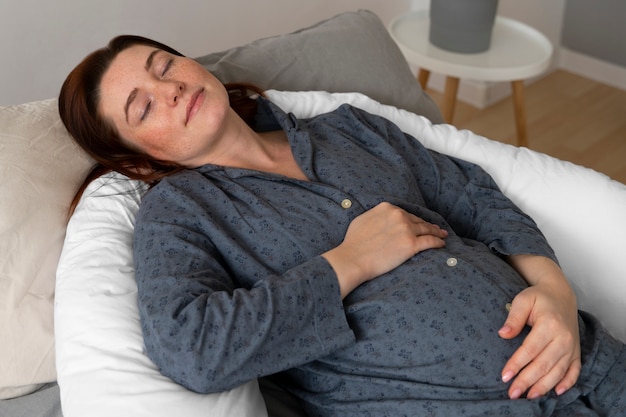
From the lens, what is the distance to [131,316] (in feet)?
3.78

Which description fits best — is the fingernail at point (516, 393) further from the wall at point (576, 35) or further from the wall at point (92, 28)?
the wall at point (576, 35)

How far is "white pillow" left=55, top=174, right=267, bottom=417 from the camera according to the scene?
105 cm

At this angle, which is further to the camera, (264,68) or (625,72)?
(625,72)

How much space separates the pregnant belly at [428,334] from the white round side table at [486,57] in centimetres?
123

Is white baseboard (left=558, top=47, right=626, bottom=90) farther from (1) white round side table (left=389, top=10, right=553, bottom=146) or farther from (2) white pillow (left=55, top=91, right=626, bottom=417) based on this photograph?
(2) white pillow (left=55, top=91, right=626, bottom=417)

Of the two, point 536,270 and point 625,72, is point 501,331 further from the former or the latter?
point 625,72

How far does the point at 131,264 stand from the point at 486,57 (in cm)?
149

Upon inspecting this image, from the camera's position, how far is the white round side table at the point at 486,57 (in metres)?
2.32

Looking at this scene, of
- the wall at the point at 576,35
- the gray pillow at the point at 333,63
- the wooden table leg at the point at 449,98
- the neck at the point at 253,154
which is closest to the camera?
the neck at the point at 253,154

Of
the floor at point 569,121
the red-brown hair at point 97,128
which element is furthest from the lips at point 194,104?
the floor at point 569,121

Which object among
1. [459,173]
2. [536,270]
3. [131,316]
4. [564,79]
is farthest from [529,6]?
[131,316]

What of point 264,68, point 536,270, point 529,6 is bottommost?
point 529,6

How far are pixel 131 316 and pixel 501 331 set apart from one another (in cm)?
53

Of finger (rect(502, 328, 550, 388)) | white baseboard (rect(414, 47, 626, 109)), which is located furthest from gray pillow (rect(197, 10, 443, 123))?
white baseboard (rect(414, 47, 626, 109))
